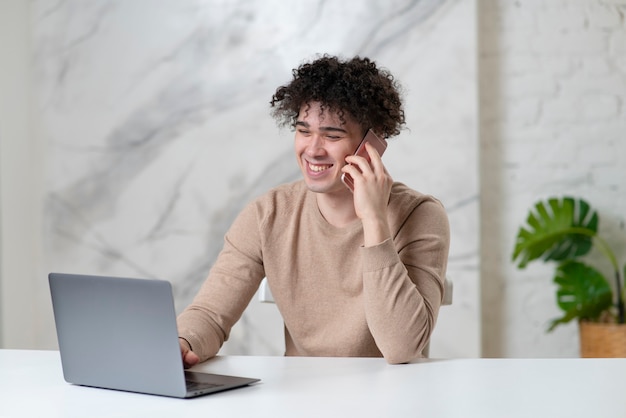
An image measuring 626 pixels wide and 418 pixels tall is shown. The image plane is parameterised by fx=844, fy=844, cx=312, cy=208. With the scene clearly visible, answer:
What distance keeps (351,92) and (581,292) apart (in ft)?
6.19

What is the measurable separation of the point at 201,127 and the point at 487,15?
1353 millimetres

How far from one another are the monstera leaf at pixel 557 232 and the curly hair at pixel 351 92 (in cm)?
154

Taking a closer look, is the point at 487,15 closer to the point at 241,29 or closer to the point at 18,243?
the point at 241,29

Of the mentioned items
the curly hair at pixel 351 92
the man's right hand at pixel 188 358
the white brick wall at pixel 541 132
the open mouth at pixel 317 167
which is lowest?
the man's right hand at pixel 188 358

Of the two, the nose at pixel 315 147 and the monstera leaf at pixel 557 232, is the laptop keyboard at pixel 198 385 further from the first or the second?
the monstera leaf at pixel 557 232

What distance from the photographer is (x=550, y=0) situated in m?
3.65

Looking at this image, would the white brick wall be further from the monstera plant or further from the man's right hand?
the man's right hand

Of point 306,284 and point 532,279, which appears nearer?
point 306,284

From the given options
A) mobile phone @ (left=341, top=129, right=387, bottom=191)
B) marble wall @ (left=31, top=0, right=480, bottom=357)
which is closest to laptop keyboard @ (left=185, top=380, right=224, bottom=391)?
mobile phone @ (left=341, top=129, right=387, bottom=191)

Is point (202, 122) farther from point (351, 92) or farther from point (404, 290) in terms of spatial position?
point (404, 290)

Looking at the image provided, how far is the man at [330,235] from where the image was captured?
1.94 meters

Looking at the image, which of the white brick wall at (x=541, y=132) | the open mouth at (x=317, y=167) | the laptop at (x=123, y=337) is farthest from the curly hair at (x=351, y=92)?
the white brick wall at (x=541, y=132)

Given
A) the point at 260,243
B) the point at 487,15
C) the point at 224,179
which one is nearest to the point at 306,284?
the point at 260,243

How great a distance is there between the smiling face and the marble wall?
1558 mm
